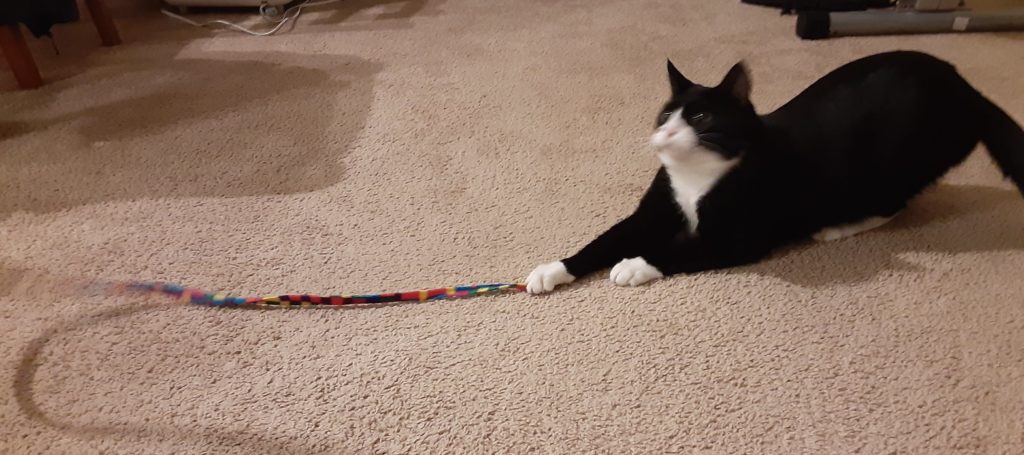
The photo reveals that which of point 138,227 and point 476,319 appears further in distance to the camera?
point 138,227

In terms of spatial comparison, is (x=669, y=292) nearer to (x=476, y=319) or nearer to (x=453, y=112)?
(x=476, y=319)

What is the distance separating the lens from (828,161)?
1.06 metres

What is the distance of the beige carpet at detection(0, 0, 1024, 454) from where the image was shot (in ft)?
2.85

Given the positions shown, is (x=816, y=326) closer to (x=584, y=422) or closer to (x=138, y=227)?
(x=584, y=422)

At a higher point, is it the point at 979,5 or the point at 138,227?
the point at 138,227

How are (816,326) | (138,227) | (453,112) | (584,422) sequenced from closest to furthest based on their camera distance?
1. (584,422)
2. (816,326)
3. (138,227)
4. (453,112)

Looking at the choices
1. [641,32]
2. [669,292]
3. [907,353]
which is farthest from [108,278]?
[641,32]

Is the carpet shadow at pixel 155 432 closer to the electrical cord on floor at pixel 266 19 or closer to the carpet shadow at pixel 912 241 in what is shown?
the carpet shadow at pixel 912 241

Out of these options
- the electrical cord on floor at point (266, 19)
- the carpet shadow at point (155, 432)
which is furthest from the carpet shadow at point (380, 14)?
the carpet shadow at point (155, 432)

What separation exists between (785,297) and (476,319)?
1.54 feet

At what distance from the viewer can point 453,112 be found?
1645 mm

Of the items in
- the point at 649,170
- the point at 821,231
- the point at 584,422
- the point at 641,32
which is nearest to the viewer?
the point at 584,422

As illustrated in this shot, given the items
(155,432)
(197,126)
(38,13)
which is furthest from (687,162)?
(38,13)

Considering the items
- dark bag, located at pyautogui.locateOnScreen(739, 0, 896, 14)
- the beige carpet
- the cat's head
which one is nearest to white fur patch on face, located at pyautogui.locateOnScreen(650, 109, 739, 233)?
the cat's head
